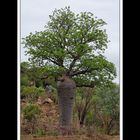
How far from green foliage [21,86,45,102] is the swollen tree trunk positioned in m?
0.16

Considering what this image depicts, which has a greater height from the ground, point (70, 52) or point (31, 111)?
point (70, 52)

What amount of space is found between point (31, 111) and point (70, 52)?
1.96 ft

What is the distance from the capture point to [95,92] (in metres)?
6.65

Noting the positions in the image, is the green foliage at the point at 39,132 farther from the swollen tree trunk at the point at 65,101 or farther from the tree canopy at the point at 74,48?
the tree canopy at the point at 74,48

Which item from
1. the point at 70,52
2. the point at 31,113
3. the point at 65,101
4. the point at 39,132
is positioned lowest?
the point at 39,132

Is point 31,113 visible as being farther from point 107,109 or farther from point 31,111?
point 107,109

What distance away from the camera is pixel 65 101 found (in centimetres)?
665

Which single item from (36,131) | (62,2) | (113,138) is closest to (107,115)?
(113,138)

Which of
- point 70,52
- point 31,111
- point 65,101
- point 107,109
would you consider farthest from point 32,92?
point 107,109

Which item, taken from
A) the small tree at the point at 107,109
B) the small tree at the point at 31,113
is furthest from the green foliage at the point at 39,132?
the small tree at the point at 107,109

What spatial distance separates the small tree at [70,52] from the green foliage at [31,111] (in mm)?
205

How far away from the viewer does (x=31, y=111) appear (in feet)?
21.7
